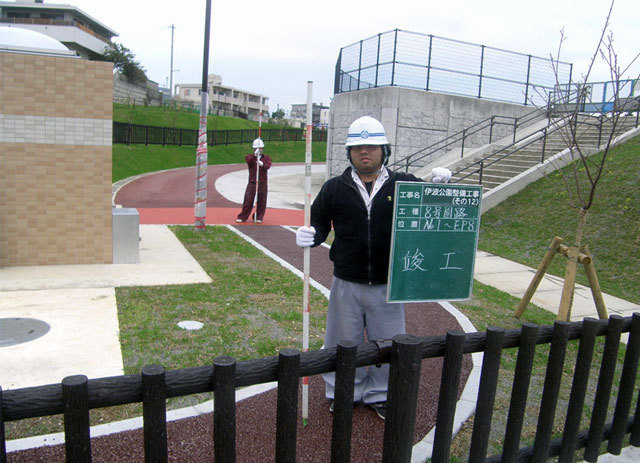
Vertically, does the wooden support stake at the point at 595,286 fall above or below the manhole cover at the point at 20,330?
above

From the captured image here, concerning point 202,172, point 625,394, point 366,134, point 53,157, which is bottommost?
point 625,394

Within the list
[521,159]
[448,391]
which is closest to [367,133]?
[448,391]

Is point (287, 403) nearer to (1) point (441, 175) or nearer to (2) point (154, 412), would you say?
(2) point (154, 412)

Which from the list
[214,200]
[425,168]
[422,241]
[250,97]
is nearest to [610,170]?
[425,168]

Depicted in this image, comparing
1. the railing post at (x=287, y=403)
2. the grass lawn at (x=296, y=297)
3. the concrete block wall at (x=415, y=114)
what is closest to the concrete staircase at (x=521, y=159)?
the grass lawn at (x=296, y=297)

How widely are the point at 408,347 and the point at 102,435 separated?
2.07 metres

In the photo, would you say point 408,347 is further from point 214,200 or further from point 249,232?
point 214,200

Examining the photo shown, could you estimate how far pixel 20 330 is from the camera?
5.03 metres

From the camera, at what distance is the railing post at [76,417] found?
181 cm

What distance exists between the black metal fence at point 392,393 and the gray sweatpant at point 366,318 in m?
0.94

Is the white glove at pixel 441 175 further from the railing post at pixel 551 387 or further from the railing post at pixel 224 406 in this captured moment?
the railing post at pixel 224 406

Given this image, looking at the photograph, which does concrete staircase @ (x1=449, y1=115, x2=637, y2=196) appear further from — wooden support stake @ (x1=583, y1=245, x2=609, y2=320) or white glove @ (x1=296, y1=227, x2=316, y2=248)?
white glove @ (x1=296, y1=227, x2=316, y2=248)

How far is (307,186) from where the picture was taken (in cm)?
330

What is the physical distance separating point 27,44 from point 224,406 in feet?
25.9
